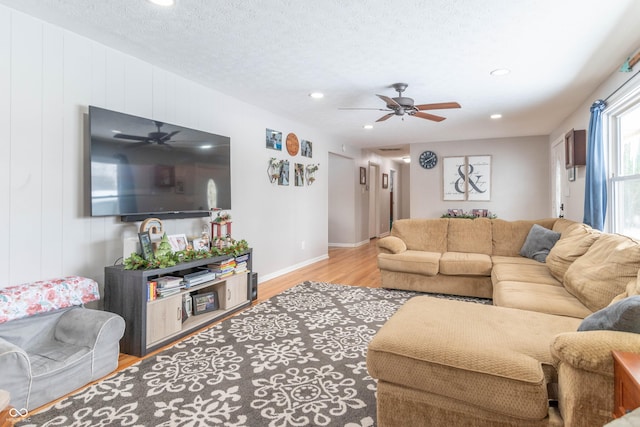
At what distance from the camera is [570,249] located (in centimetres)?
275

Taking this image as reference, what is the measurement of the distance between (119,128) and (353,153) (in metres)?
5.38

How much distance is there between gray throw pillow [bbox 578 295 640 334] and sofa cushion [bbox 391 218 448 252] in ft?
10.4

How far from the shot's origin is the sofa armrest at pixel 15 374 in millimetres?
1665

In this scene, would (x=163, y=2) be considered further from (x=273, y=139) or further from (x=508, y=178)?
(x=508, y=178)

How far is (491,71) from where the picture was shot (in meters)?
3.17

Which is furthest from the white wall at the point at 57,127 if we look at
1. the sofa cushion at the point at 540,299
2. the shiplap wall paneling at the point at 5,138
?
the sofa cushion at the point at 540,299

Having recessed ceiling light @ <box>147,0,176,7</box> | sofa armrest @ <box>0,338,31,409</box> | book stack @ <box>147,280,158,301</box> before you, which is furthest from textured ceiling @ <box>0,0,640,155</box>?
sofa armrest @ <box>0,338,31,409</box>

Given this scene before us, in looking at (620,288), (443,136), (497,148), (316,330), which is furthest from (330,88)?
(497,148)

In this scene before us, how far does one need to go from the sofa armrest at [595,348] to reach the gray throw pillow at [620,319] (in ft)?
0.12

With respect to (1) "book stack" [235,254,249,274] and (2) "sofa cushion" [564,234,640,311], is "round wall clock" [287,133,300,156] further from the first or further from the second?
(2) "sofa cushion" [564,234,640,311]

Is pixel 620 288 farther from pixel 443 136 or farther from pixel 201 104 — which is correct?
pixel 443 136

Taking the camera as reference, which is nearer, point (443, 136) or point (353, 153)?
point (443, 136)

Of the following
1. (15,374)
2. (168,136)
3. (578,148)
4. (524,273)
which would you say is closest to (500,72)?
(578,148)

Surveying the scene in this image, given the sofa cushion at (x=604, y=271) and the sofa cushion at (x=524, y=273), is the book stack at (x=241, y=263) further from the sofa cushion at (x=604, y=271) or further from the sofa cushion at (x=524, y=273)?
the sofa cushion at (x=604, y=271)
